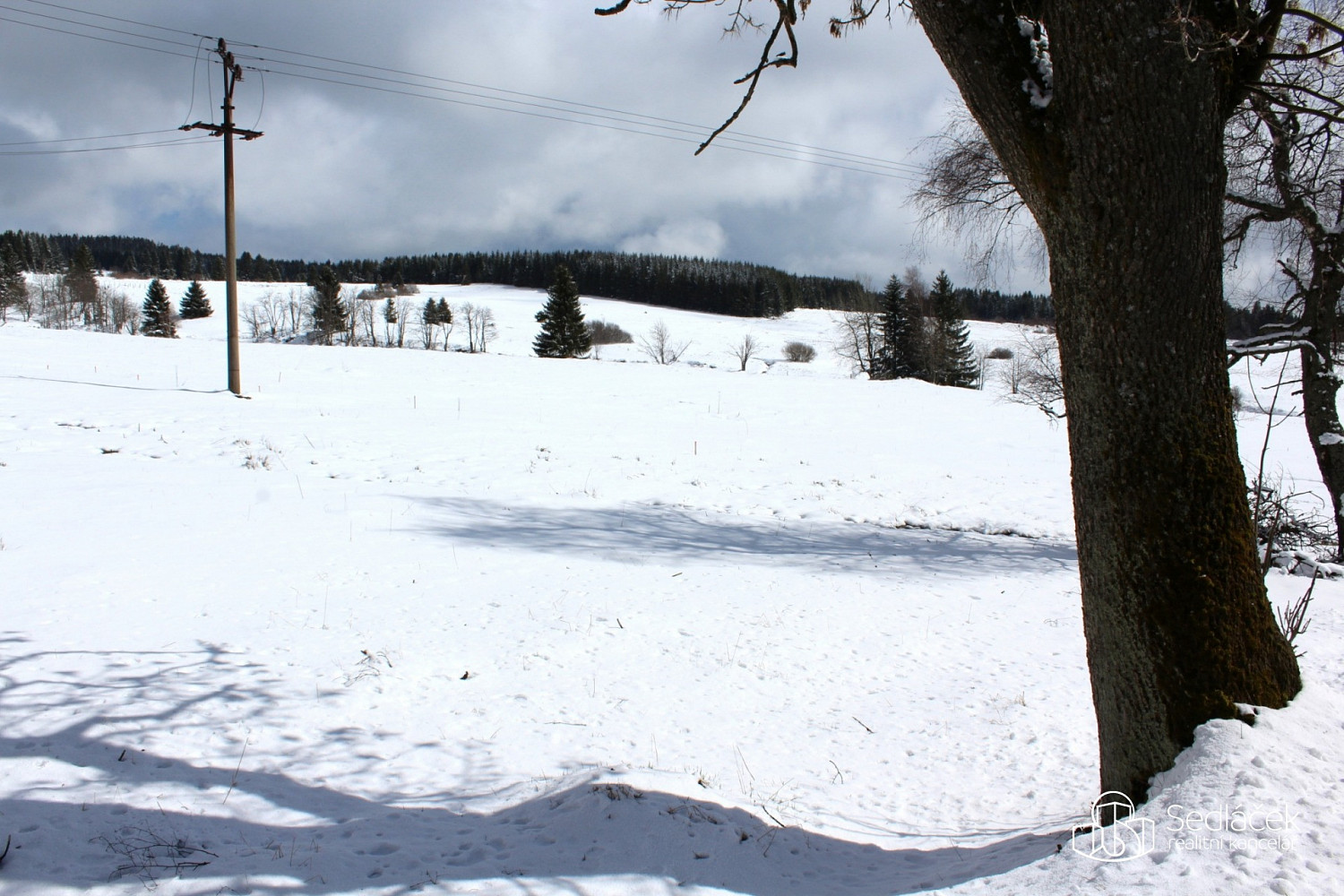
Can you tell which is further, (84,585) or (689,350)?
(689,350)

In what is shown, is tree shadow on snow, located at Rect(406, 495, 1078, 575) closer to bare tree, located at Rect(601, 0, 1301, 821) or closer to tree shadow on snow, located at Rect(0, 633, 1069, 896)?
tree shadow on snow, located at Rect(0, 633, 1069, 896)

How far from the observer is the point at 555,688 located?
5.13 meters

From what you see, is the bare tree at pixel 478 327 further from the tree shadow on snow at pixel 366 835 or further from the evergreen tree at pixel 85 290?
the tree shadow on snow at pixel 366 835

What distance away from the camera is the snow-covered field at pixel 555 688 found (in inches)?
108

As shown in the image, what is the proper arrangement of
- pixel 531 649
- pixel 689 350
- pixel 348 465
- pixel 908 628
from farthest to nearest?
pixel 689 350 < pixel 348 465 < pixel 908 628 < pixel 531 649

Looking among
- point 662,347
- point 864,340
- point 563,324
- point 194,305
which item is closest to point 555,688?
point 563,324

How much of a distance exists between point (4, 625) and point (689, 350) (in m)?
69.0

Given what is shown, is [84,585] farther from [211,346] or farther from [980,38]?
[211,346]

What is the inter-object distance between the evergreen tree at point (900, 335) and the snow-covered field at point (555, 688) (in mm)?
36272

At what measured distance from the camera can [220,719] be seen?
417 cm

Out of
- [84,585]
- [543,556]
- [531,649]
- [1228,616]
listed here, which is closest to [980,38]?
[1228,616]

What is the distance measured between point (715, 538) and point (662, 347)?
191 ft

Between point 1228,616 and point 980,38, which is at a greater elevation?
point 980,38

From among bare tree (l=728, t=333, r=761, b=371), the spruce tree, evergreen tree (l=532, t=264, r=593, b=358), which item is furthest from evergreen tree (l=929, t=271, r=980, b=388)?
the spruce tree
